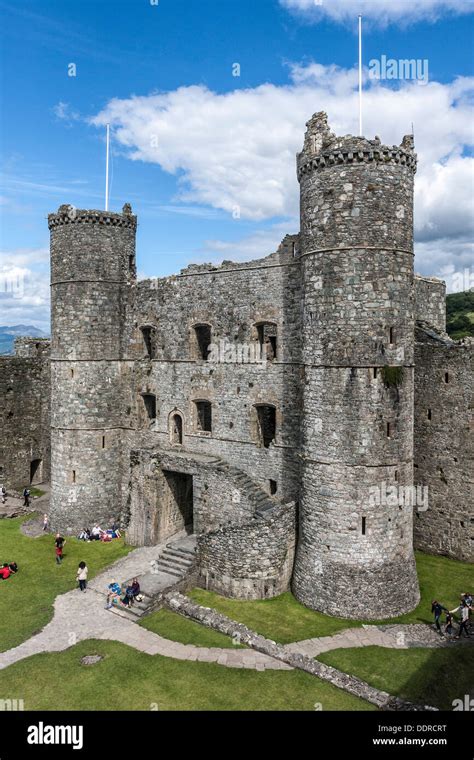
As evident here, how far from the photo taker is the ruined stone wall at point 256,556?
19.3m

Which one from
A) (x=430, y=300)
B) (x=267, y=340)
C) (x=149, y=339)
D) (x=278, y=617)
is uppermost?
(x=430, y=300)

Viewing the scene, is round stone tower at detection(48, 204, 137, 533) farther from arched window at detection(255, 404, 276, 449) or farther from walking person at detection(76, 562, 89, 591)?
arched window at detection(255, 404, 276, 449)

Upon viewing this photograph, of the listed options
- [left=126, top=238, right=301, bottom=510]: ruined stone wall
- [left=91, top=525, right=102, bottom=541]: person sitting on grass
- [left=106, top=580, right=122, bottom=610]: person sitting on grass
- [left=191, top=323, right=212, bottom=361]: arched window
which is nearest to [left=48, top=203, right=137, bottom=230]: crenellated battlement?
[left=126, top=238, right=301, bottom=510]: ruined stone wall

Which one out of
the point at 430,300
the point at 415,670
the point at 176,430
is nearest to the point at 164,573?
the point at 176,430

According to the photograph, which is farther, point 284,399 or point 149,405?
point 149,405

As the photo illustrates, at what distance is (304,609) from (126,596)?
6.04 meters

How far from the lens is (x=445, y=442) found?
22.1m

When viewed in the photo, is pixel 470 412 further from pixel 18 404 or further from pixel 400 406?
pixel 18 404

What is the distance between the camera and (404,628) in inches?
676

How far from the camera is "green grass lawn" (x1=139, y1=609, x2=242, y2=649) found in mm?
16281

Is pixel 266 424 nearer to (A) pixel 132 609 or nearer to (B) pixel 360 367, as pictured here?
(B) pixel 360 367

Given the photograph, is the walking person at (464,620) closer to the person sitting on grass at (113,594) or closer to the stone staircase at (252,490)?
the stone staircase at (252,490)
